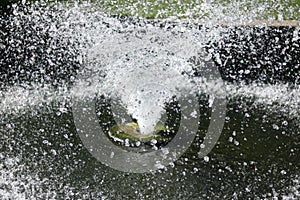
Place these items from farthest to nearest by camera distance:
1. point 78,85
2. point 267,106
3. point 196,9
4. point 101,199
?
point 196,9 → point 78,85 → point 267,106 → point 101,199

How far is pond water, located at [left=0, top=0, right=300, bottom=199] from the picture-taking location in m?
2.62

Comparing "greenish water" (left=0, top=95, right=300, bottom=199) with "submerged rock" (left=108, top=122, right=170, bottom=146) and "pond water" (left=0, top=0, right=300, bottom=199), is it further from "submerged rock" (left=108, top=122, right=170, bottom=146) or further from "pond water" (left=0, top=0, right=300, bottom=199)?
"submerged rock" (left=108, top=122, right=170, bottom=146)

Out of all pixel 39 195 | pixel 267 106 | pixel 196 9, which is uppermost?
pixel 196 9

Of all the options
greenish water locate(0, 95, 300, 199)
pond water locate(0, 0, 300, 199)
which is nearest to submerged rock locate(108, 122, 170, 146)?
pond water locate(0, 0, 300, 199)

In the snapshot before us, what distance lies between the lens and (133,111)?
9.85 ft

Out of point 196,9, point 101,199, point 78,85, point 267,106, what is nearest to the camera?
point 101,199

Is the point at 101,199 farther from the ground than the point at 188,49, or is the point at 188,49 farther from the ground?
the point at 188,49

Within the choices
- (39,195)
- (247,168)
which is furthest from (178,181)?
(39,195)

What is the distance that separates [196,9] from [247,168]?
137cm

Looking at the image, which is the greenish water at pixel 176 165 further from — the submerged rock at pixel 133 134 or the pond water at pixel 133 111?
the submerged rock at pixel 133 134

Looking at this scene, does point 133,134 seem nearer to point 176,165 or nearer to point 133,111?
point 133,111

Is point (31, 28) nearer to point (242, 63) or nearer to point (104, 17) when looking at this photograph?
point (104, 17)

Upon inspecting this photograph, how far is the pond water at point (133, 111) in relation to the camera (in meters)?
2.62

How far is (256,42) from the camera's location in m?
3.40
